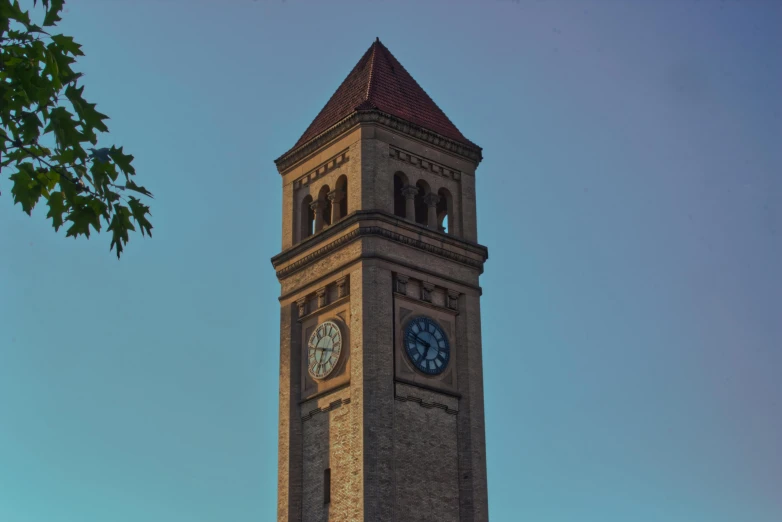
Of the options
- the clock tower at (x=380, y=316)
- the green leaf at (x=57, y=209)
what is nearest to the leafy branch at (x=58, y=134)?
the green leaf at (x=57, y=209)

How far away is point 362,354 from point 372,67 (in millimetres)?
12650

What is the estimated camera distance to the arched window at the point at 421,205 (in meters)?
46.8

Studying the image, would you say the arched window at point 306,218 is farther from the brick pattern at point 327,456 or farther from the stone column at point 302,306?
the brick pattern at point 327,456

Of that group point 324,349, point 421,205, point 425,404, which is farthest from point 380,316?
point 421,205

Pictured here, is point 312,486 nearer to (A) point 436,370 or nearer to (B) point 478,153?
(A) point 436,370

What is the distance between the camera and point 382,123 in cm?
4588

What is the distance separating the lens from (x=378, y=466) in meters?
40.3

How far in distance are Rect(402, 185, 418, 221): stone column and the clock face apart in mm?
4681

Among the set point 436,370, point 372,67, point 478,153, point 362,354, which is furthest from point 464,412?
point 372,67

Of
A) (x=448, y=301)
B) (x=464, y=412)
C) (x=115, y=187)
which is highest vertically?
(x=448, y=301)

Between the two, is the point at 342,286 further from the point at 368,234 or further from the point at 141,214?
the point at 141,214

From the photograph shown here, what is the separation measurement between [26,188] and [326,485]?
3057 cm

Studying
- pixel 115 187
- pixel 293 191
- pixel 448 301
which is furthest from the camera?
pixel 293 191

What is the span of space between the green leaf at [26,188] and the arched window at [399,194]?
3373 cm
